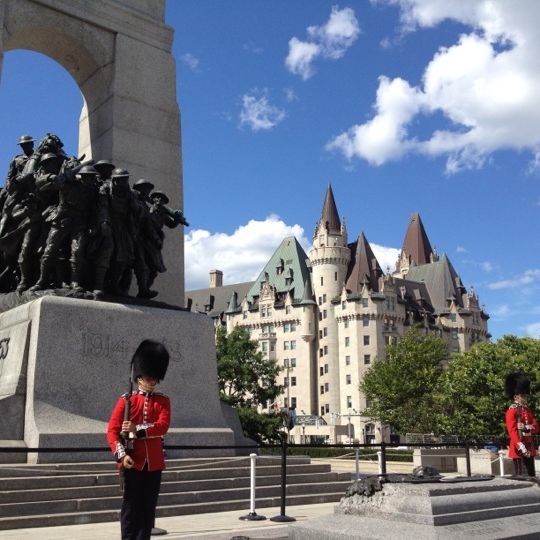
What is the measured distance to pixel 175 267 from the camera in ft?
53.2

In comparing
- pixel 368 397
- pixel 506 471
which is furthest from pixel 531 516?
pixel 368 397

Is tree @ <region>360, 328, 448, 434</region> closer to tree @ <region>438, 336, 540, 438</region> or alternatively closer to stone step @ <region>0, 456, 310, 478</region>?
tree @ <region>438, 336, 540, 438</region>

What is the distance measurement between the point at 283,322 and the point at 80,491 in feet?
304

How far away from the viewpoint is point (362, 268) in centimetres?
9894

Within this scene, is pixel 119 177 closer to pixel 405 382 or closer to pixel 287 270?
pixel 405 382

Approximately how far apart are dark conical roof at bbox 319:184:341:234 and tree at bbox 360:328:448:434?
121 feet

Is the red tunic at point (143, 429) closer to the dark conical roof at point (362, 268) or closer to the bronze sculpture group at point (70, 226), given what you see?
the bronze sculpture group at point (70, 226)

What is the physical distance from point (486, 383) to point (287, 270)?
6131 centimetres

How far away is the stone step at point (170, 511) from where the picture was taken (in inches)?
328

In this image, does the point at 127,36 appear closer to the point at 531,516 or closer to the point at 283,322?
the point at 531,516

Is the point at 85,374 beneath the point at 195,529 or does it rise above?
above

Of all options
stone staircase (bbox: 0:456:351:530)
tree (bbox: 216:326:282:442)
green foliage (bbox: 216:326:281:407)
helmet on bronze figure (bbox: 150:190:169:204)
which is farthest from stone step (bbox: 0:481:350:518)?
green foliage (bbox: 216:326:281:407)

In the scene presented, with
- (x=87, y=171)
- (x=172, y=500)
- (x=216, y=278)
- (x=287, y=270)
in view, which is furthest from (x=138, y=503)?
(x=216, y=278)

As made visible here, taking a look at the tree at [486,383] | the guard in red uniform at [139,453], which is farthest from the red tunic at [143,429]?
the tree at [486,383]
